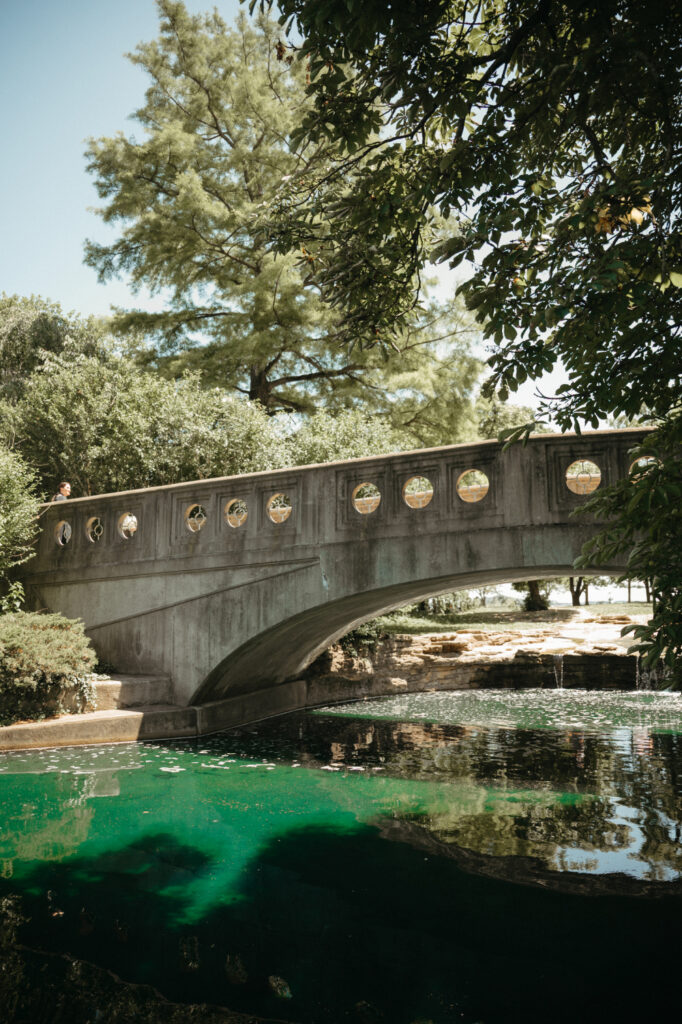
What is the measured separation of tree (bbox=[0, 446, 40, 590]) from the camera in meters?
12.2

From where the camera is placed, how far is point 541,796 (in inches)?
313

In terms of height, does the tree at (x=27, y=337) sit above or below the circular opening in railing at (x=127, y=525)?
above

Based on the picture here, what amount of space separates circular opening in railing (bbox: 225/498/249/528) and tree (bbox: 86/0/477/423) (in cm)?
830

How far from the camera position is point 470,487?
30.7ft

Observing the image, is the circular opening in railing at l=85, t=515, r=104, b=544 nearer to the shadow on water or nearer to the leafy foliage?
the shadow on water

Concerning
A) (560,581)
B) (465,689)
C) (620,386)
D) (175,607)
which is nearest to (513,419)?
(560,581)

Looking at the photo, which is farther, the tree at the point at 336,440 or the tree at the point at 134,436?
the tree at the point at 336,440

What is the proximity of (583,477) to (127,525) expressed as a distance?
778 centimetres

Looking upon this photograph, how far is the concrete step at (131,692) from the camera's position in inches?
420

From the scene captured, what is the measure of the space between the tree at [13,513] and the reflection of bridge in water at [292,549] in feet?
1.50

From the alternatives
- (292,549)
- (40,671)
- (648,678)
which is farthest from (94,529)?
(648,678)

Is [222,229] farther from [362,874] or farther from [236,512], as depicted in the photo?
[362,874]

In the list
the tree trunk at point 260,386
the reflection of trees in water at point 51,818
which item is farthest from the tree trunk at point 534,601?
the reflection of trees in water at point 51,818

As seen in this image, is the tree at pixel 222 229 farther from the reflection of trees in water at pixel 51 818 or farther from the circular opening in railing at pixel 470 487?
the reflection of trees in water at pixel 51 818
